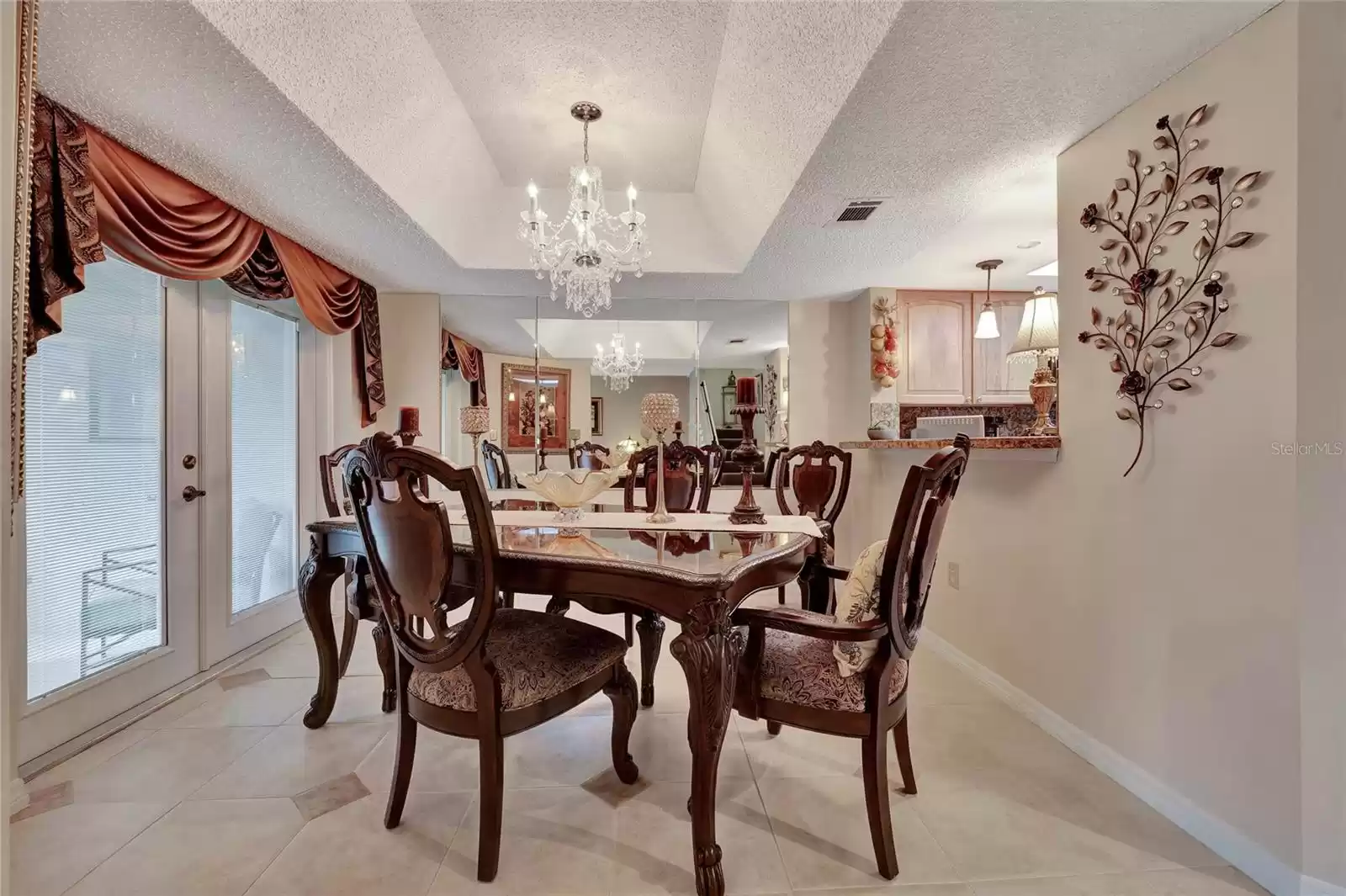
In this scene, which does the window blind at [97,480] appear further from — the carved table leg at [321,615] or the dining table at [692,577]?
the dining table at [692,577]

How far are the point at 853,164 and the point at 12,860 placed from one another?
3.18 meters

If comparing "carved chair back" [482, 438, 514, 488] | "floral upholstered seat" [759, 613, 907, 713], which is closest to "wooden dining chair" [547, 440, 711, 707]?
"floral upholstered seat" [759, 613, 907, 713]

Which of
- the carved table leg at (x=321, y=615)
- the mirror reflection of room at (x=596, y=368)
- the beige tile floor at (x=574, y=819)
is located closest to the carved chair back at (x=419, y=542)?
the beige tile floor at (x=574, y=819)

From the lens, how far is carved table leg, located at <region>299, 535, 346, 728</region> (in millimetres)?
2025

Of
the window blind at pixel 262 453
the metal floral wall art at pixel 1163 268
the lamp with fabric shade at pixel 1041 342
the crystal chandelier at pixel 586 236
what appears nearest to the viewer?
the metal floral wall art at pixel 1163 268

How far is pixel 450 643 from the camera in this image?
4.51ft

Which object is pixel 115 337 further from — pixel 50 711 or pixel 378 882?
pixel 378 882

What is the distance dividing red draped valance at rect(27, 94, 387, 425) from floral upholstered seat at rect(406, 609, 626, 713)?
1.53 m

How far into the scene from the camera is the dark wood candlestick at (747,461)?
1.86m

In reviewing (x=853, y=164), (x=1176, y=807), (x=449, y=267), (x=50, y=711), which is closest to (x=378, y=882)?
(x=50, y=711)

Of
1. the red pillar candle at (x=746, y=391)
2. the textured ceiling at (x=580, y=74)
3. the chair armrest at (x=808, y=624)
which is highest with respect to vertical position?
the textured ceiling at (x=580, y=74)

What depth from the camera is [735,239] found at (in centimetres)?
329

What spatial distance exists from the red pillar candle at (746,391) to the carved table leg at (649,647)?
2.69 ft

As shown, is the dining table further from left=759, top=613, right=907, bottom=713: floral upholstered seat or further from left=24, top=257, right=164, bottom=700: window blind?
left=24, top=257, right=164, bottom=700: window blind
